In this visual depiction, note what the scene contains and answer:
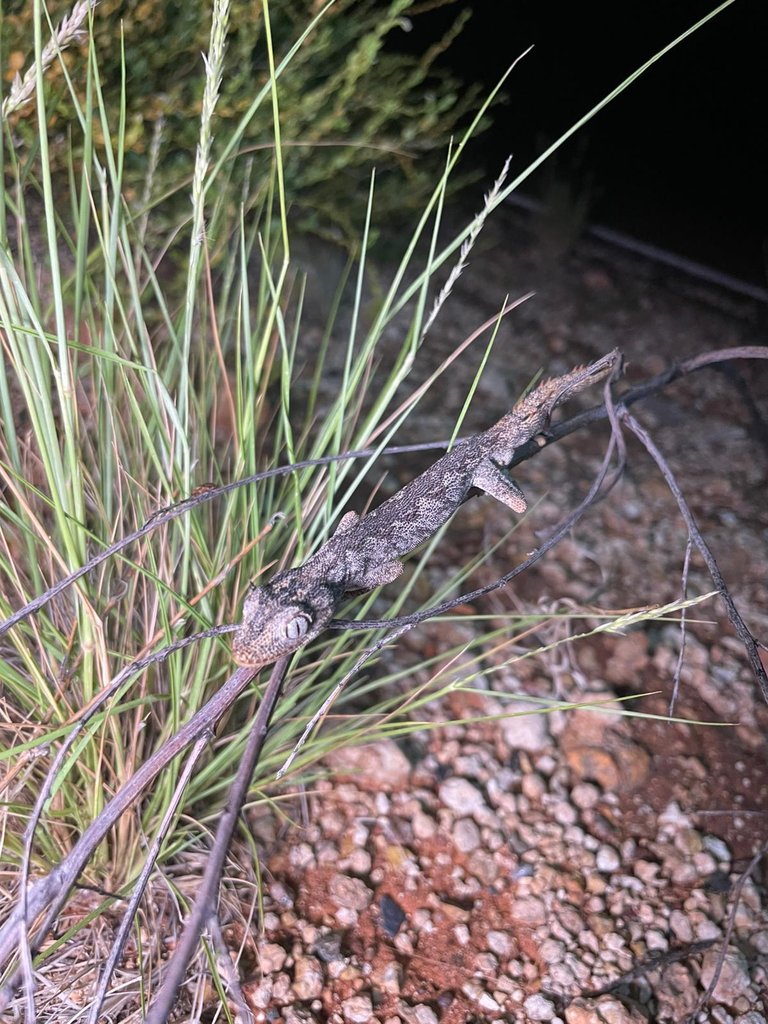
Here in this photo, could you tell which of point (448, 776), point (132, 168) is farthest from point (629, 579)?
point (132, 168)

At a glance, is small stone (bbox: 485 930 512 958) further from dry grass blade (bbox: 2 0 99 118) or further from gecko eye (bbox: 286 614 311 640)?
dry grass blade (bbox: 2 0 99 118)

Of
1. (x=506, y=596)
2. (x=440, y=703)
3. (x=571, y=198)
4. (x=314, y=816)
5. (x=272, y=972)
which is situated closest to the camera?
(x=272, y=972)

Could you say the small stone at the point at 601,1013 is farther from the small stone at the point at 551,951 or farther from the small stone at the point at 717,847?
the small stone at the point at 717,847

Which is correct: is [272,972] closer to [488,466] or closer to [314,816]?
[314,816]

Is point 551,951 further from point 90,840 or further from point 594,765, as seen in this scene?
point 90,840

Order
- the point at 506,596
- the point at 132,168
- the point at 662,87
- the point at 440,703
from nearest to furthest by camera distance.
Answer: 1. the point at 440,703
2. the point at 506,596
3. the point at 132,168
4. the point at 662,87

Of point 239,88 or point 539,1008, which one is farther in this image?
point 239,88

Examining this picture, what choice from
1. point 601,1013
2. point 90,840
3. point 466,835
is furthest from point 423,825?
point 90,840
